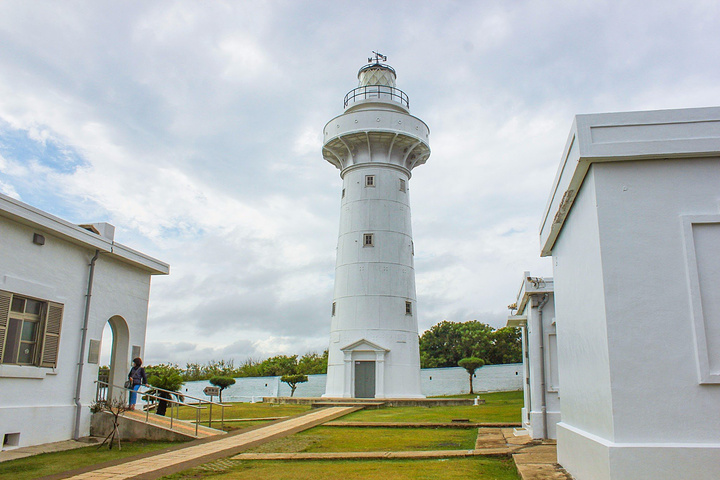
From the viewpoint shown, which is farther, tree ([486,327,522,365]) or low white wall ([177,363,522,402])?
tree ([486,327,522,365])

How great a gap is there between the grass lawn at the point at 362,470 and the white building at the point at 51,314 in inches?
158

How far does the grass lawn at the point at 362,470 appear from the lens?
710 centimetres

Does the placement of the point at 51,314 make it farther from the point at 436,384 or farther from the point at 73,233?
the point at 436,384

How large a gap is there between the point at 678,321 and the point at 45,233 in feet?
33.7

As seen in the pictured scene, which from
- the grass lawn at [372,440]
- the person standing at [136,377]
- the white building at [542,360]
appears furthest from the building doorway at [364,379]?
the person standing at [136,377]

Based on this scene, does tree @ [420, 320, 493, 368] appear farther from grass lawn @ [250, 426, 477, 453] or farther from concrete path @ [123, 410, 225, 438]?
concrete path @ [123, 410, 225, 438]

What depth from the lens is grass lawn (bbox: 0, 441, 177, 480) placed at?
792cm

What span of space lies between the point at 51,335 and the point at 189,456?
3.90m

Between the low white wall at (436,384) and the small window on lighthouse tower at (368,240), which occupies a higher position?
the small window on lighthouse tower at (368,240)

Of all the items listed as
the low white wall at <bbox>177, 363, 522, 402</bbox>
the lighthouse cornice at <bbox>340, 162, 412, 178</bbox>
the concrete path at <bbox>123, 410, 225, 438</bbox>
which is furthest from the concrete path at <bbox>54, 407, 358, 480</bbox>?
the low white wall at <bbox>177, 363, 522, 402</bbox>

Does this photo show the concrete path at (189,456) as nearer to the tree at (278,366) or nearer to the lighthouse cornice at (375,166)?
the lighthouse cornice at (375,166)

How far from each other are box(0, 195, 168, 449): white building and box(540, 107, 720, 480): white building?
29.4ft

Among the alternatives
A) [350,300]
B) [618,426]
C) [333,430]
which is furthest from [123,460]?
[350,300]

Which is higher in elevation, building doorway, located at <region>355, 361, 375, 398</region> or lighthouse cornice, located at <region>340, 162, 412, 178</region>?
lighthouse cornice, located at <region>340, 162, 412, 178</region>
